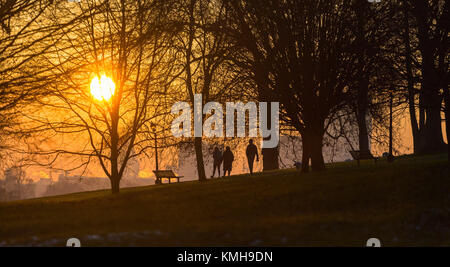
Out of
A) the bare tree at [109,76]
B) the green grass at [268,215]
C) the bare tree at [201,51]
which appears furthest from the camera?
the bare tree at [201,51]

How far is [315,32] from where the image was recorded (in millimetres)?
25969

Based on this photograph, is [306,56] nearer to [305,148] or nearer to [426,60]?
[305,148]

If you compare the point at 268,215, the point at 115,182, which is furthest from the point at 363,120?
the point at 268,215

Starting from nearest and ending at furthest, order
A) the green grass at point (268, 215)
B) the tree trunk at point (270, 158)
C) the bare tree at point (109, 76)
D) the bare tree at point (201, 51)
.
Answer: the green grass at point (268, 215) < the bare tree at point (109, 76) < the bare tree at point (201, 51) < the tree trunk at point (270, 158)

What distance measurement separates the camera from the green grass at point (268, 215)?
1368 centimetres

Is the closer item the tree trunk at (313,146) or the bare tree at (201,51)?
the tree trunk at (313,146)

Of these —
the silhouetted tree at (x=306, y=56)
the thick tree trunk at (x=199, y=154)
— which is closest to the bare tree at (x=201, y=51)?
the thick tree trunk at (x=199, y=154)

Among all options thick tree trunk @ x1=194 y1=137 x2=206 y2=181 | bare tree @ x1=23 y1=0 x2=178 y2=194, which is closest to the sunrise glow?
bare tree @ x1=23 y1=0 x2=178 y2=194

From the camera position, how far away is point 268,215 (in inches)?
686

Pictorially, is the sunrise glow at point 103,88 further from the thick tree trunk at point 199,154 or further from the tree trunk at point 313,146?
the tree trunk at point 313,146

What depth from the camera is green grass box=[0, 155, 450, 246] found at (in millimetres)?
13680

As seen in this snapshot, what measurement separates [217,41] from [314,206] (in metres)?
13.7

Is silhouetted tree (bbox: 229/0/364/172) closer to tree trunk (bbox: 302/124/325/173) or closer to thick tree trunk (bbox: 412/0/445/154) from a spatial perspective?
tree trunk (bbox: 302/124/325/173)
